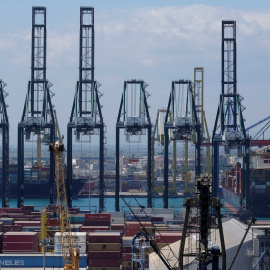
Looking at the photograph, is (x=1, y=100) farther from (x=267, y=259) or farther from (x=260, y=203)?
(x=267, y=259)

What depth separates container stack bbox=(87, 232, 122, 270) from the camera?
5100 centimetres

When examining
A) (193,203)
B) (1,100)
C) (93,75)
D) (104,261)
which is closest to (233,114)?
(93,75)

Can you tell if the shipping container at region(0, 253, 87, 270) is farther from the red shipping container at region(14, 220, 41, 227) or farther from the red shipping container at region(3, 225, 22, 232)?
the red shipping container at region(14, 220, 41, 227)

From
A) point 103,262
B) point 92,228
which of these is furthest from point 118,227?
point 103,262

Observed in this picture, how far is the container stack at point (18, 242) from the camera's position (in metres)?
54.2

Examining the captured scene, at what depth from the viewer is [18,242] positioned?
54.5 metres

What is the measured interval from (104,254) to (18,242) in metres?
5.82

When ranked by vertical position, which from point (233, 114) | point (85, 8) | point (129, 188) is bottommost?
point (129, 188)

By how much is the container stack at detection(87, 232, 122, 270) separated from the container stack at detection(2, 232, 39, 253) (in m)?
4.37

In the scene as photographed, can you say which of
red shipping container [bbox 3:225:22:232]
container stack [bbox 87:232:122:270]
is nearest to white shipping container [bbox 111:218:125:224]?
red shipping container [bbox 3:225:22:232]

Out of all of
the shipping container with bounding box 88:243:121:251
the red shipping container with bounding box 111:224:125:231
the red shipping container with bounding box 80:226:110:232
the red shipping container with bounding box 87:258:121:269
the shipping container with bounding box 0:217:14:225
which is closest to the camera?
the red shipping container with bounding box 87:258:121:269

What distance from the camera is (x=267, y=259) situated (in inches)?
1508

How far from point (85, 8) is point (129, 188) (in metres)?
69.4

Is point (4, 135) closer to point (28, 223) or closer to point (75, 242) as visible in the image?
point (28, 223)
